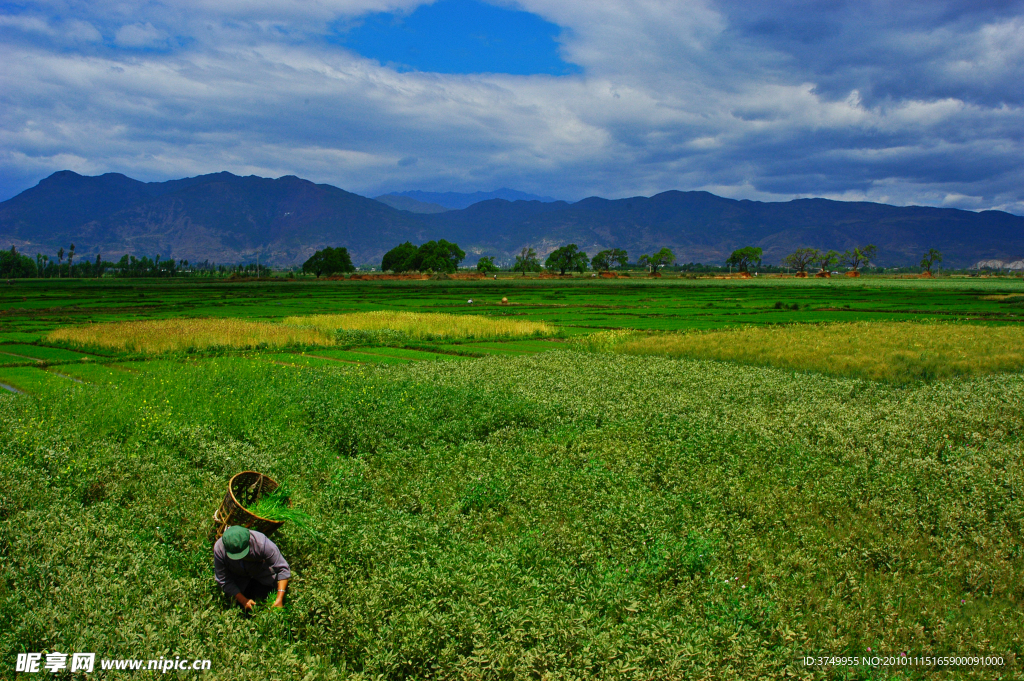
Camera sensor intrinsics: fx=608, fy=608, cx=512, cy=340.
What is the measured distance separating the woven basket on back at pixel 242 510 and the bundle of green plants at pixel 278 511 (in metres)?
0.16

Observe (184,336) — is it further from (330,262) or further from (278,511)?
(330,262)

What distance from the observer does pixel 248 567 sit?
7.17 meters

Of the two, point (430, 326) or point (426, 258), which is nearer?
point (430, 326)

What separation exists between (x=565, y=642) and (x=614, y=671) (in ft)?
1.78

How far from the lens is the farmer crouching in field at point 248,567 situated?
22.6 feet

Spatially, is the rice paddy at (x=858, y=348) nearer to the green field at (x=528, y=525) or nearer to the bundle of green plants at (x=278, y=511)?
the green field at (x=528, y=525)

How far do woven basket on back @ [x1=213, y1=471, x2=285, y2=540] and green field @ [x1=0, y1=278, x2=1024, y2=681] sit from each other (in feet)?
1.16

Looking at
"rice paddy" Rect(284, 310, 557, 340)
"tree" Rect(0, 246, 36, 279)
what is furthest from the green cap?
"tree" Rect(0, 246, 36, 279)

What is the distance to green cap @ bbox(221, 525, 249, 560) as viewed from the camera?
6855 mm

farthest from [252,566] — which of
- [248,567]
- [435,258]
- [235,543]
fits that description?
[435,258]

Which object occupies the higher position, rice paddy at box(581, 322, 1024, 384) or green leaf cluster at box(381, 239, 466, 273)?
green leaf cluster at box(381, 239, 466, 273)

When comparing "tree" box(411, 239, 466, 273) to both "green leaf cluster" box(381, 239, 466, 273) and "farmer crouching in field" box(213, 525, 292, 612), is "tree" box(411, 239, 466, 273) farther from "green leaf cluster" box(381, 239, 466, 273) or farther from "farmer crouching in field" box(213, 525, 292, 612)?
"farmer crouching in field" box(213, 525, 292, 612)

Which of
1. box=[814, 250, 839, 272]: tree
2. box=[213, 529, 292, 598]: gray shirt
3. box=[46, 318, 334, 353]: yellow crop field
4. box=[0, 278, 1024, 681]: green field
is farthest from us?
box=[814, 250, 839, 272]: tree

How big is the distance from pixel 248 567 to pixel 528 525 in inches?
143
